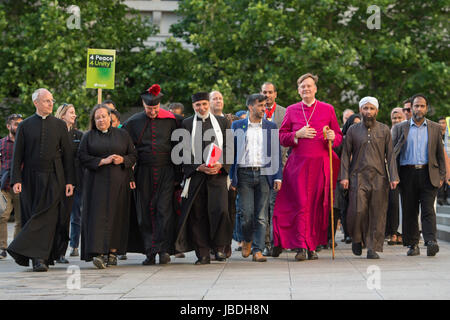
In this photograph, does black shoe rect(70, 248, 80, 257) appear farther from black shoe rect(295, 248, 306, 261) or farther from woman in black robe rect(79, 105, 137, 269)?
black shoe rect(295, 248, 306, 261)

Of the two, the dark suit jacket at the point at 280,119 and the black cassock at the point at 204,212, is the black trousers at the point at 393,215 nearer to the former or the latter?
the dark suit jacket at the point at 280,119

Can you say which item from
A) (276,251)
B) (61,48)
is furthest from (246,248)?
(61,48)

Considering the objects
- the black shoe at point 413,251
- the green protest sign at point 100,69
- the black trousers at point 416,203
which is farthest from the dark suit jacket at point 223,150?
the green protest sign at point 100,69

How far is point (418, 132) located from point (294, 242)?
2.46m

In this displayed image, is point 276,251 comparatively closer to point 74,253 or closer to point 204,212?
point 204,212

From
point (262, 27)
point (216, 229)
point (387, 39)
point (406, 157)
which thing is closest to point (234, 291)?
point (216, 229)

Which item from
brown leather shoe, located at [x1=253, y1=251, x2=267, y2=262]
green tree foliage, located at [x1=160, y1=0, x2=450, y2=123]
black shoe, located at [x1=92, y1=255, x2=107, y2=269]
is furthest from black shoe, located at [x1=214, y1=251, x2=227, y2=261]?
green tree foliage, located at [x1=160, y1=0, x2=450, y2=123]

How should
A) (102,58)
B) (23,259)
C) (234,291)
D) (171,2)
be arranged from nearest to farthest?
(234,291) → (23,259) → (102,58) → (171,2)

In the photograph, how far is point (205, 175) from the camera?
1136cm

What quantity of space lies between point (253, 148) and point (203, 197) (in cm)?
90

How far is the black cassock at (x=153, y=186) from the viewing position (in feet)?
36.7

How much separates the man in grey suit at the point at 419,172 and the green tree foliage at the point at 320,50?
1429 cm

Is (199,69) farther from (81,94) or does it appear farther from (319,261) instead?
(319,261)

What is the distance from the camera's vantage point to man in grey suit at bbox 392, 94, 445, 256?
39.8ft
